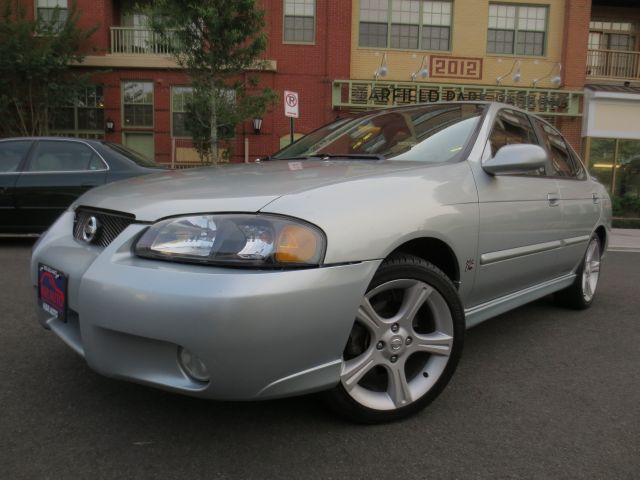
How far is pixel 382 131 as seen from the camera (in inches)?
125

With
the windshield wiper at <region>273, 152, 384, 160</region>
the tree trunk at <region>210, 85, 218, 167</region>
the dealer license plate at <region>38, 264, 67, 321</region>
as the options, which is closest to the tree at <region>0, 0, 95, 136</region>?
the tree trunk at <region>210, 85, 218, 167</region>

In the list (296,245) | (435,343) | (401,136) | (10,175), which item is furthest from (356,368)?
(10,175)

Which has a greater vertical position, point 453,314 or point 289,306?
point 289,306

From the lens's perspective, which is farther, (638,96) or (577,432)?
(638,96)

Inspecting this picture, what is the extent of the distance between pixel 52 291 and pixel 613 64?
65.4 ft

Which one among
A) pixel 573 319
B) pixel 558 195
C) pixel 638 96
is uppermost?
pixel 638 96

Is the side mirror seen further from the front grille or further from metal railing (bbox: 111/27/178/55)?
metal railing (bbox: 111/27/178/55)

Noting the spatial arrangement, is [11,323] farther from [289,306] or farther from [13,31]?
[13,31]

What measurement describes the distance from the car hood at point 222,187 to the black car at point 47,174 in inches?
178

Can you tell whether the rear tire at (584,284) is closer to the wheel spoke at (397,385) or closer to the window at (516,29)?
the wheel spoke at (397,385)

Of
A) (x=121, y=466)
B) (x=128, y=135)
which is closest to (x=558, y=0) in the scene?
(x=128, y=135)

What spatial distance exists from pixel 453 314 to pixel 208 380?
1.12 m

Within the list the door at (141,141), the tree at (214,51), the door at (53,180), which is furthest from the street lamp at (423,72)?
the door at (53,180)

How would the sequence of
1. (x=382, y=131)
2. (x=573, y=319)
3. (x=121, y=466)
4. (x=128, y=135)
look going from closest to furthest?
(x=121, y=466) < (x=382, y=131) < (x=573, y=319) < (x=128, y=135)
